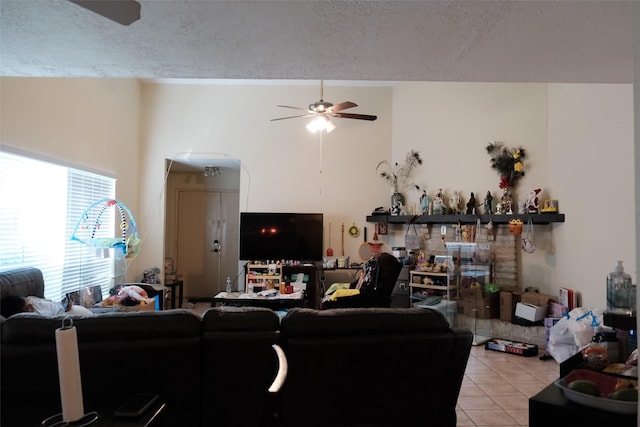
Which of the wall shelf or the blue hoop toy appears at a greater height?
the wall shelf

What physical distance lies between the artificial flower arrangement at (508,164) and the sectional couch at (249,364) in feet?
11.8

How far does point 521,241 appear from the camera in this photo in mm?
5098

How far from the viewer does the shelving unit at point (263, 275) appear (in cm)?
602

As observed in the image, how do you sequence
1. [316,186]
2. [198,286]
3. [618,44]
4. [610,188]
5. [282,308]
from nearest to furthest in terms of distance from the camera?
1. [618,44]
2. [610,188]
3. [282,308]
4. [316,186]
5. [198,286]

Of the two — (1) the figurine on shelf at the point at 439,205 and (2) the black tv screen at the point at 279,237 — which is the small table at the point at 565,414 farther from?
(2) the black tv screen at the point at 279,237

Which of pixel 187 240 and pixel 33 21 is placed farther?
pixel 187 240

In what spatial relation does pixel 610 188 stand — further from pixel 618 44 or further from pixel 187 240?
pixel 187 240

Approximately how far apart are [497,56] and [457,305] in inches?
140

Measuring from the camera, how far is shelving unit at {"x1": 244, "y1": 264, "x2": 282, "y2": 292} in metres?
6.02

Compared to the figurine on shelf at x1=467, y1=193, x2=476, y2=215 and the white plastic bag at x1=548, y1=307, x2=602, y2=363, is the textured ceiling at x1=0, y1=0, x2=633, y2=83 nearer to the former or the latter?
the white plastic bag at x1=548, y1=307, x2=602, y2=363

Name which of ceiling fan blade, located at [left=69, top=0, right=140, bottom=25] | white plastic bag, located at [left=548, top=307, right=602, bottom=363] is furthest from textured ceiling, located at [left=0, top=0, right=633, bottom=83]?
white plastic bag, located at [left=548, top=307, right=602, bottom=363]

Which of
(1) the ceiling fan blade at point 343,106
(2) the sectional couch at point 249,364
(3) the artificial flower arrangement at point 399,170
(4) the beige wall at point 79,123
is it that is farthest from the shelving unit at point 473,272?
(4) the beige wall at point 79,123

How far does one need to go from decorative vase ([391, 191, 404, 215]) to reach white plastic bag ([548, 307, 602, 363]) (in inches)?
110

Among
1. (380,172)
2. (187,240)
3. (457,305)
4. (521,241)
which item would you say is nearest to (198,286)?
(187,240)
